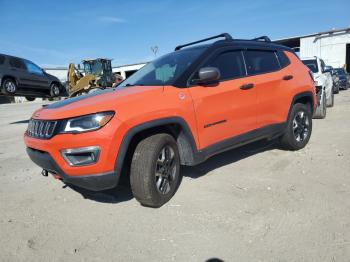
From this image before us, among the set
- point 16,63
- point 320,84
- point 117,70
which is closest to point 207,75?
point 320,84

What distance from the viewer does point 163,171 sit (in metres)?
3.81

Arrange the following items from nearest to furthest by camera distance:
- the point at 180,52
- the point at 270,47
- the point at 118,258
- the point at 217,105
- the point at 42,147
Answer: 1. the point at 118,258
2. the point at 42,147
3. the point at 217,105
4. the point at 180,52
5. the point at 270,47

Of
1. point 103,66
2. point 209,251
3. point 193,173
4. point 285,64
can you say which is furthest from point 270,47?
point 103,66

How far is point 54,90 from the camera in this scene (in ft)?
49.5

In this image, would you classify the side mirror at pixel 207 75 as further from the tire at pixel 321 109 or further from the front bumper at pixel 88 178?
the tire at pixel 321 109

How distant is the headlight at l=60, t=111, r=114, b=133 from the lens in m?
3.28

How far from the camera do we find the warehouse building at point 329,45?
1401 inches

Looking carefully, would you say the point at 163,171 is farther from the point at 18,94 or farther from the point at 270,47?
the point at 18,94

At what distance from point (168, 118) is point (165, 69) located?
45.0 inches

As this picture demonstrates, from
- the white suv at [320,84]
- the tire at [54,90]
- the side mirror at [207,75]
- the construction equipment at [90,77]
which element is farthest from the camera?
the construction equipment at [90,77]

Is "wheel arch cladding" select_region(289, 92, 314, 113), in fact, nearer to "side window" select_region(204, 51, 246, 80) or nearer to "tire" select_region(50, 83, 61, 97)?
"side window" select_region(204, 51, 246, 80)

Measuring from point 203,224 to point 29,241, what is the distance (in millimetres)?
1694

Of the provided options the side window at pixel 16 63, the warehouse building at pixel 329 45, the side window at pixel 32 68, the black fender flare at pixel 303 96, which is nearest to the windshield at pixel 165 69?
the black fender flare at pixel 303 96

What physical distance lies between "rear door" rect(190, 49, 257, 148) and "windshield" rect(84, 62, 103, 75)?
Result: 73.3 feet
